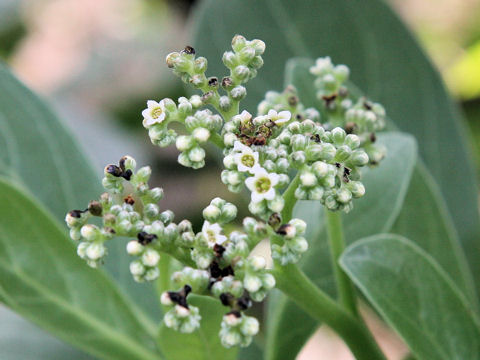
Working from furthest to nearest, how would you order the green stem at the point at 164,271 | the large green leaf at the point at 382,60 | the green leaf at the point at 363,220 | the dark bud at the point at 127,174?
the large green leaf at the point at 382,60 → the green leaf at the point at 363,220 → the green stem at the point at 164,271 → the dark bud at the point at 127,174

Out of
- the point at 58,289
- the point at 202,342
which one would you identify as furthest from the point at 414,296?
the point at 58,289

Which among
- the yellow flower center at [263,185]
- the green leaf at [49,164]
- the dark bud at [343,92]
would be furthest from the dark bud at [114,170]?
the green leaf at [49,164]

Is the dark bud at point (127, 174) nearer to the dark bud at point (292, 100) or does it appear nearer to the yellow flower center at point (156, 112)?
the yellow flower center at point (156, 112)

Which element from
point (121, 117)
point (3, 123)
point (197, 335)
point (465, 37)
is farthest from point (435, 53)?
point (197, 335)

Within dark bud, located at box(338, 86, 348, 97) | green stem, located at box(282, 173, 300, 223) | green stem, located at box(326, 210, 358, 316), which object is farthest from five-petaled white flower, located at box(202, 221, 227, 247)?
dark bud, located at box(338, 86, 348, 97)

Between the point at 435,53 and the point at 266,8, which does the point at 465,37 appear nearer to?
the point at 435,53
